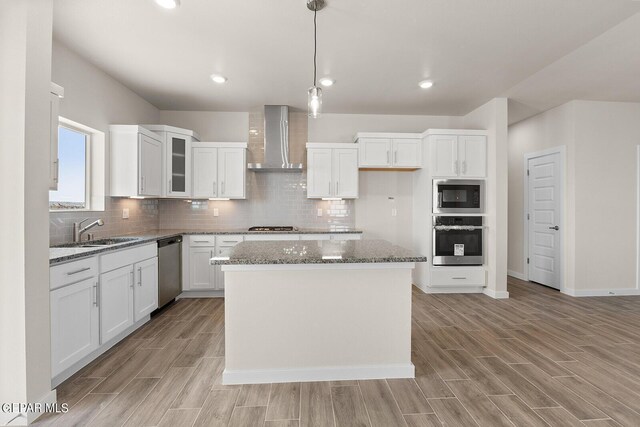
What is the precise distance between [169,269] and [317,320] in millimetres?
2379

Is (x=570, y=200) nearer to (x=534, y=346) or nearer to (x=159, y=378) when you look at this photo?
(x=534, y=346)

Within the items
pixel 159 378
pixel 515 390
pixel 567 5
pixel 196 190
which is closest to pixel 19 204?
pixel 159 378

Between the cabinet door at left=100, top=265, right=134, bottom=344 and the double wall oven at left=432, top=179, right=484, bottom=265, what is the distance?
3.64m

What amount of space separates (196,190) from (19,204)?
2.66m

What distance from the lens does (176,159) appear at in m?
4.14

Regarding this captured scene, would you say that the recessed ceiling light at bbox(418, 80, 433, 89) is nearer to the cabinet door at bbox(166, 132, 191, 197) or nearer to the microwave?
the microwave

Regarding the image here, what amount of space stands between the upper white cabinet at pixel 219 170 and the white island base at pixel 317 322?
2561 millimetres

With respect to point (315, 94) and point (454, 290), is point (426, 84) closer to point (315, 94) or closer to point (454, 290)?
point (315, 94)

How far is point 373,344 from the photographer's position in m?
2.15

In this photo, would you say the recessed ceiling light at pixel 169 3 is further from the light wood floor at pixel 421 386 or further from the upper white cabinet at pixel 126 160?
the light wood floor at pixel 421 386

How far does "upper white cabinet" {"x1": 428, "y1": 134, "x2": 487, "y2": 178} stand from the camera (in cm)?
425

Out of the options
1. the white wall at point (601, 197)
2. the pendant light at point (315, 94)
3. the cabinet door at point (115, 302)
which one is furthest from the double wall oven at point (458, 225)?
the cabinet door at point (115, 302)

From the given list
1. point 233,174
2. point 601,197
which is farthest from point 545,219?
point 233,174

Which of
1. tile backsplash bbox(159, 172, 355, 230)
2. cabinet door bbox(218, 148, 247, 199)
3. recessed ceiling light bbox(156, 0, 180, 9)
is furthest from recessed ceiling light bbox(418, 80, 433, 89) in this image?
recessed ceiling light bbox(156, 0, 180, 9)
